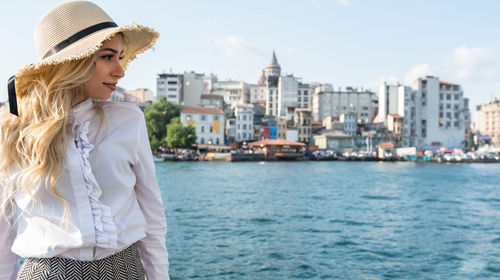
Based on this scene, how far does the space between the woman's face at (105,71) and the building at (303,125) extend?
67.8 meters

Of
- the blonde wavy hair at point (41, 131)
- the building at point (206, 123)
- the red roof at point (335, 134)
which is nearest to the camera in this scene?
the blonde wavy hair at point (41, 131)

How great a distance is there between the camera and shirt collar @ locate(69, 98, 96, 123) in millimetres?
1418

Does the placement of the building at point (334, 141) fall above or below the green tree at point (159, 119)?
below

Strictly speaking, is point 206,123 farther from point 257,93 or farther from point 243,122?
point 257,93

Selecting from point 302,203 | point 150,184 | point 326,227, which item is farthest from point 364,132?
point 150,184

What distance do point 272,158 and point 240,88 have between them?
41.2 metres

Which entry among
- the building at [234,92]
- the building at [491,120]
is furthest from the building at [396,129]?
the building at [491,120]

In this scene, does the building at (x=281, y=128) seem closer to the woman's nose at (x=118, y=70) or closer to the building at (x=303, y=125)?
the building at (x=303, y=125)

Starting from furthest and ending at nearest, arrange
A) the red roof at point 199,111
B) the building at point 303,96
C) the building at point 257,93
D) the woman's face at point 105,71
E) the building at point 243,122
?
the building at point 257,93, the building at point 303,96, the building at point 243,122, the red roof at point 199,111, the woman's face at point 105,71

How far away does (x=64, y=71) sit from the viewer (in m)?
1.37

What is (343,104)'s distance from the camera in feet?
269

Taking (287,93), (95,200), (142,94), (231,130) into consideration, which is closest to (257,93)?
(287,93)

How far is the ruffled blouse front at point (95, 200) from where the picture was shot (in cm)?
137

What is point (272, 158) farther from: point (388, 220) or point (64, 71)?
point (64, 71)
